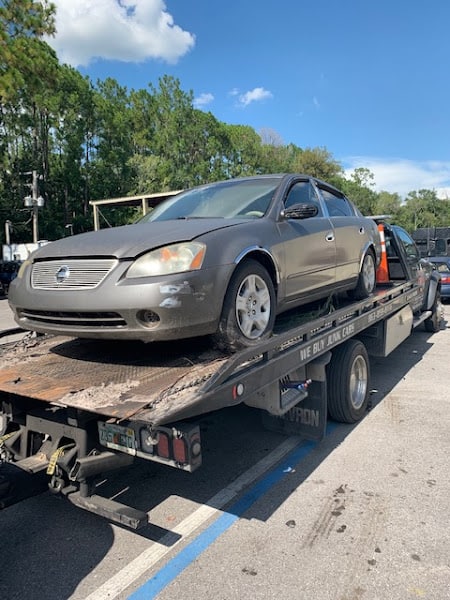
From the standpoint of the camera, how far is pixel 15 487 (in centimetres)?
270

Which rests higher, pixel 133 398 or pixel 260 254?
pixel 260 254

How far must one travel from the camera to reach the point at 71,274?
312 centimetres

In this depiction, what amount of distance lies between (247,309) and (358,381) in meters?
2.26

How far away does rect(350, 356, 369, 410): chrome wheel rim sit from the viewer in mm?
4906

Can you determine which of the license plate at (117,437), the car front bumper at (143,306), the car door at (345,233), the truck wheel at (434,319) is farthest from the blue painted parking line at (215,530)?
the truck wheel at (434,319)

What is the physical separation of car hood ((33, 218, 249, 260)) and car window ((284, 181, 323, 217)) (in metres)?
0.84

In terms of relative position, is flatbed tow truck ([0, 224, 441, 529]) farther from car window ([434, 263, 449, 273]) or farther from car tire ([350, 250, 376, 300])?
car window ([434, 263, 449, 273])

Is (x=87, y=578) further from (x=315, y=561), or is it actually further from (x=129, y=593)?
(x=315, y=561)

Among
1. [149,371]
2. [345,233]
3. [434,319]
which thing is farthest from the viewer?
[434,319]

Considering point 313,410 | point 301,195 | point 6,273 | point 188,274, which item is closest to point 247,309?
point 188,274

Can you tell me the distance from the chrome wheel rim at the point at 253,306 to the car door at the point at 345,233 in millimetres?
1632

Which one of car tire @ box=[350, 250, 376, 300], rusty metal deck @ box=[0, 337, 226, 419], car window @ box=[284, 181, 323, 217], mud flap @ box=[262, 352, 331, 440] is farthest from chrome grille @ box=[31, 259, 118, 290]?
car tire @ box=[350, 250, 376, 300]

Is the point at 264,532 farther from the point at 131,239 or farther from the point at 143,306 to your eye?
the point at 131,239

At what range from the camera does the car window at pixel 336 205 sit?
5242mm
